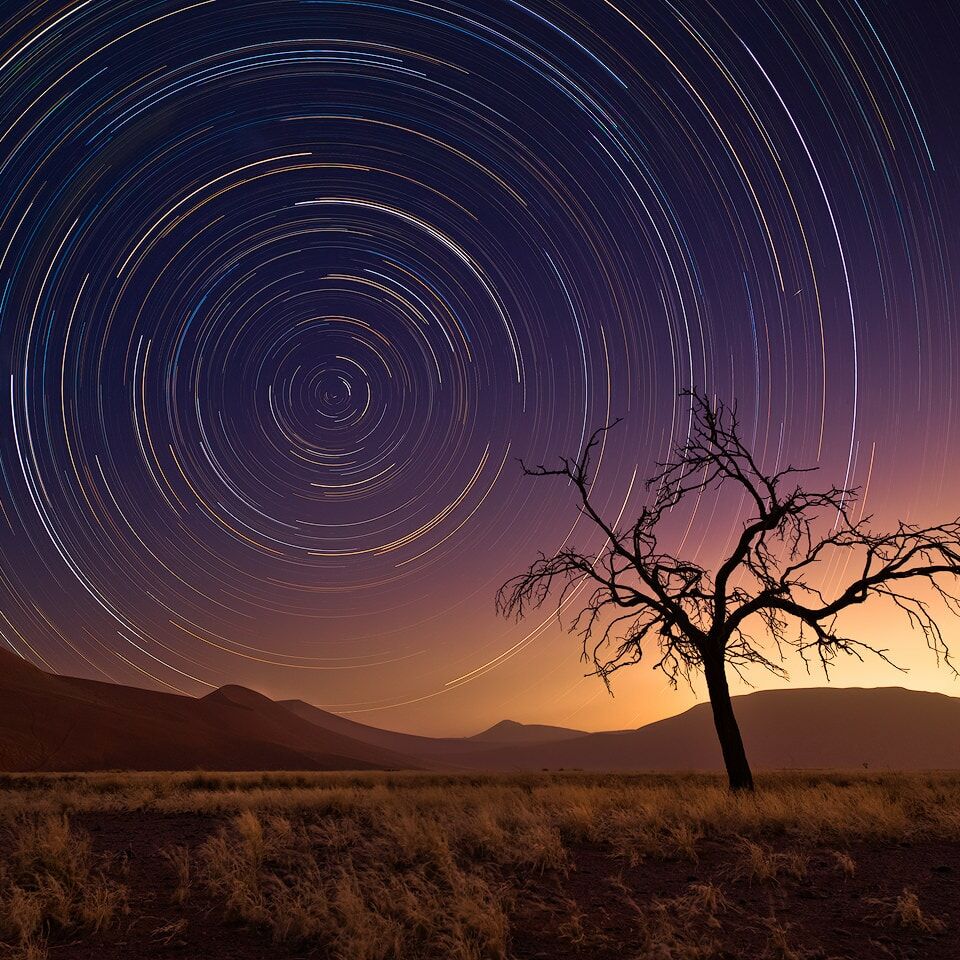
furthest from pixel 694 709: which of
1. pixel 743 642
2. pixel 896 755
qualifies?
pixel 743 642

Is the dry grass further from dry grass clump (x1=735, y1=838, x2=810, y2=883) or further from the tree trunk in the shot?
the tree trunk

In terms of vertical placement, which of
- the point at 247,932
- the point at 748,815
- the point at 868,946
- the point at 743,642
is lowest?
the point at 247,932

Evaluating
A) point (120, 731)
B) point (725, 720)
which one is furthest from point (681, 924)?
point (120, 731)

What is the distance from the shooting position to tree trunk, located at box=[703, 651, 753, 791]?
42.4ft

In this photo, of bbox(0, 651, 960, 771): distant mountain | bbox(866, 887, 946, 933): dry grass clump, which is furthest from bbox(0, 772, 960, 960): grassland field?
bbox(0, 651, 960, 771): distant mountain

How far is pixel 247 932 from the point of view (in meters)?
5.80

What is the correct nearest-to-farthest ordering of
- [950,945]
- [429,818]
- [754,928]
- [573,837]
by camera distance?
[950,945], [754,928], [573,837], [429,818]

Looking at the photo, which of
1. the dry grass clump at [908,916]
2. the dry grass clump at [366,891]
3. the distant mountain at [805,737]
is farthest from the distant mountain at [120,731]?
the dry grass clump at [908,916]

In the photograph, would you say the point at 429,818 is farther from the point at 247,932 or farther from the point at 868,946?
the point at 868,946

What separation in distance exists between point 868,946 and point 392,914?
151 inches

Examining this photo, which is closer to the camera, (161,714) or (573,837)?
(573,837)

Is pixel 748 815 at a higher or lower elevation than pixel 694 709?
lower

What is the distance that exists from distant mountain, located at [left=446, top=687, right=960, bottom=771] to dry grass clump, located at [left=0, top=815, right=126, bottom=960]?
4070 inches

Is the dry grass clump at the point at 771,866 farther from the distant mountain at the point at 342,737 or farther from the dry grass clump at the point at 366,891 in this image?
the distant mountain at the point at 342,737
